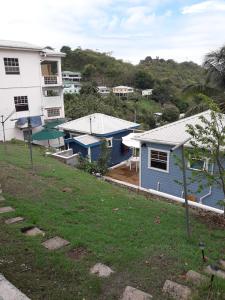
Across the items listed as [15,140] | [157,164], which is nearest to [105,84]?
[15,140]

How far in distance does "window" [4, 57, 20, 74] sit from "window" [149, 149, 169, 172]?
589 inches

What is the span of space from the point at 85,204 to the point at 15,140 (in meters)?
15.7

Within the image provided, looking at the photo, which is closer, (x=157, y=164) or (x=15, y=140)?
(x=157, y=164)

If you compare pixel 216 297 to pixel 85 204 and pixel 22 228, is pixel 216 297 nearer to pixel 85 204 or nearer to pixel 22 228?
pixel 22 228

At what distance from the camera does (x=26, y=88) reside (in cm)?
2433

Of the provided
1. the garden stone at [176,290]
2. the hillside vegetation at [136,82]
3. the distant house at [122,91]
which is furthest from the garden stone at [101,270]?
the distant house at [122,91]

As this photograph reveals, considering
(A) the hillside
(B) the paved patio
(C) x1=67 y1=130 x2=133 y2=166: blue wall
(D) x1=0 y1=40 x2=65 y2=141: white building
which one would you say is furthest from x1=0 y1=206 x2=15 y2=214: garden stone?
(A) the hillside

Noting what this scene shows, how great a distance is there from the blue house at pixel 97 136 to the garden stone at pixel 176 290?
47.6 feet

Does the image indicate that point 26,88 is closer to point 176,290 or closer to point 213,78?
point 213,78

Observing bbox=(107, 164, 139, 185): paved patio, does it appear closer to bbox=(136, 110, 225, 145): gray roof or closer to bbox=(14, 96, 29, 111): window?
bbox=(136, 110, 225, 145): gray roof

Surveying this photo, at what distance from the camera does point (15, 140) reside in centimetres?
2259

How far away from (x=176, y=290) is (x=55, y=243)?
271cm

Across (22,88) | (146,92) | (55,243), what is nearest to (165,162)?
(55,243)

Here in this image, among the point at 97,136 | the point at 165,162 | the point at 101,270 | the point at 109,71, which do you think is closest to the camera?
the point at 101,270
